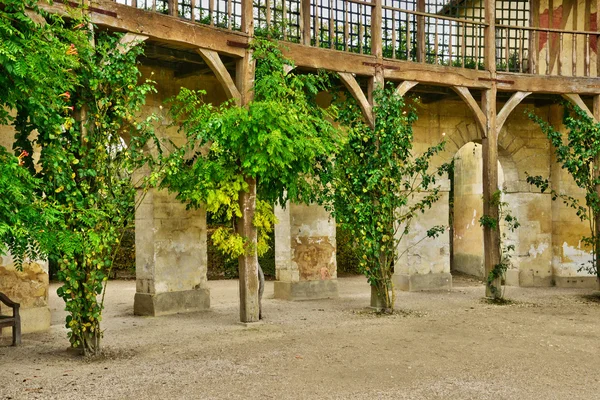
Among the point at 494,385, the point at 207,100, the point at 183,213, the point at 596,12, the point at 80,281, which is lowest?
the point at 494,385

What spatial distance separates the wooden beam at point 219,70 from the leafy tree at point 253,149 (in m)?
0.29

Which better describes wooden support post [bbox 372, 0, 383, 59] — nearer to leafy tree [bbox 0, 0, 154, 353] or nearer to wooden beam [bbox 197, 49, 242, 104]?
wooden beam [bbox 197, 49, 242, 104]

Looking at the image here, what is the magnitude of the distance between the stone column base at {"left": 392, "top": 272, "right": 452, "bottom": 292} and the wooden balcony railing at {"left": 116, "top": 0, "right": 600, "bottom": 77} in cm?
437

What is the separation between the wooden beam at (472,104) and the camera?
1208cm

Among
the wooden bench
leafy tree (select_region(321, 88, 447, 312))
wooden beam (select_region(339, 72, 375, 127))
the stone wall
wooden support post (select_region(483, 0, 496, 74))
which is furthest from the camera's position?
the stone wall

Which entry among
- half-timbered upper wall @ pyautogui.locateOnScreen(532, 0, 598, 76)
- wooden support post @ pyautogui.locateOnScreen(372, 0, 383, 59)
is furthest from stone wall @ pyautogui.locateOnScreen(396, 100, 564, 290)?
wooden support post @ pyautogui.locateOnScreen(372, 0, 383, 59)

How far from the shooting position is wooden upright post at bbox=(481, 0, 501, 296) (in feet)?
39.8

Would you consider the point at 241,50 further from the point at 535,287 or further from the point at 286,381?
the point at 535,287

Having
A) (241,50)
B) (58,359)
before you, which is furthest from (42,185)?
(241,50)

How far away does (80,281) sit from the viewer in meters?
7.33

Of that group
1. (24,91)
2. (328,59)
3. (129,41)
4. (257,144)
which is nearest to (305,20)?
(328,59)

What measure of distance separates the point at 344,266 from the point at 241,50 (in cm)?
1047

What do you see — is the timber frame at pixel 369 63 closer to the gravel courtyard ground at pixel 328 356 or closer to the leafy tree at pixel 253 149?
the leafy tree at pixel 253 149

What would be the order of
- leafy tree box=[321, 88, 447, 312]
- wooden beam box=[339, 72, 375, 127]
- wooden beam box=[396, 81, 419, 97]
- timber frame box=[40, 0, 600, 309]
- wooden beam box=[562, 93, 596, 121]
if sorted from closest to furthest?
timber frame box=[40, 0, 600, 309]
leafy tree box=[321, 88, 447, 312]
wooden beam box=[339, 72, 375, 127]
wooden beam box=[396, 81, 419, 97]
wooden beam box=[562, 93, 596, 121]
